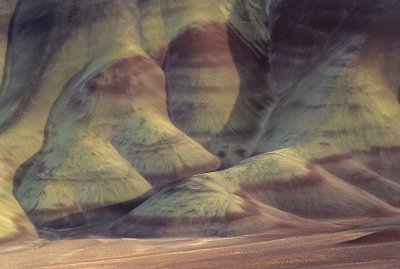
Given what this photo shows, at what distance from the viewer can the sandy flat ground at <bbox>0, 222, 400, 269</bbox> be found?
42.8m

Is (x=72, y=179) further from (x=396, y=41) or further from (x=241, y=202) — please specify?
(x=396, y=41)

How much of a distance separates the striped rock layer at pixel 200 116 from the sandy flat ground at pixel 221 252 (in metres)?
3.61

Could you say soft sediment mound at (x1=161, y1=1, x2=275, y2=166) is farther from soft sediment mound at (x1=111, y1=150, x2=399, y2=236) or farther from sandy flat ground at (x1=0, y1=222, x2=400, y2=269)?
sandy flat ground at (x1=0, y1=222, x2=400, y2=269)

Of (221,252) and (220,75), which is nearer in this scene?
(221,252)

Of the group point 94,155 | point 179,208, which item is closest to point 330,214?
point 179,208

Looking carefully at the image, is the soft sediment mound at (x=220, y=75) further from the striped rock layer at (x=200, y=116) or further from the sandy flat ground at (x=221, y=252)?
the sandy flat ground at (x=221, y=252)

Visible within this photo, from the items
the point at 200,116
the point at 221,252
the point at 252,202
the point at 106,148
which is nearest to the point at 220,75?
the point at 200,116

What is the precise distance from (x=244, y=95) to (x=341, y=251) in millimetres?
41293

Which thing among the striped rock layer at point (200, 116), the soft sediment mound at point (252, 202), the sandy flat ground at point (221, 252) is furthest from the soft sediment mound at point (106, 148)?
the sandy flat ground at point (221, 252)

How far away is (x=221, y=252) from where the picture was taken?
50.9 m

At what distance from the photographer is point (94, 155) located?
243 feet

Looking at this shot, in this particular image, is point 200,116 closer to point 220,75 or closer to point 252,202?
point 220,75

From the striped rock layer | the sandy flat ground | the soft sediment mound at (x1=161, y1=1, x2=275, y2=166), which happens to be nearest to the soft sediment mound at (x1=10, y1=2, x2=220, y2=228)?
the striped rock layer

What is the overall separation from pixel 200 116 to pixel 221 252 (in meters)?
31.3
